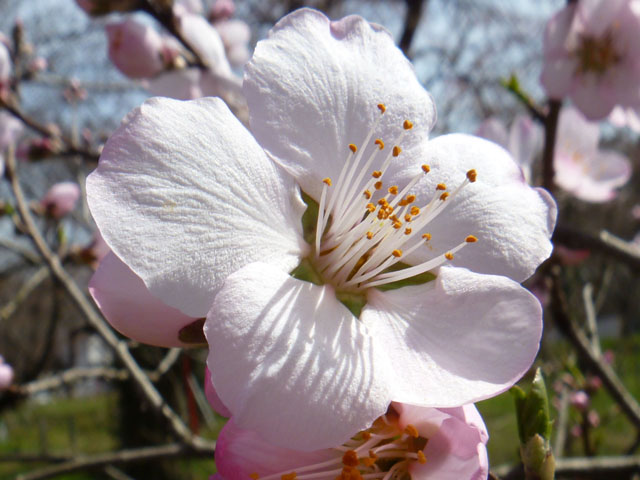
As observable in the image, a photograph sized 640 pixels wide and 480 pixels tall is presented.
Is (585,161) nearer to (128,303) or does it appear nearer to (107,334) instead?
(107,334)

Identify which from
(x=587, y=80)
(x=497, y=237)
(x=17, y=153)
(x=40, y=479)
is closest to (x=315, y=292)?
(x=497, y=237)

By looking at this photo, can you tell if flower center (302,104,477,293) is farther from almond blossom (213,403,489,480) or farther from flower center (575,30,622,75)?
flower center (575,30,622,75)

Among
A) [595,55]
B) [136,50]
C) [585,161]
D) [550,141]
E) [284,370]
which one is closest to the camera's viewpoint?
[284,370]

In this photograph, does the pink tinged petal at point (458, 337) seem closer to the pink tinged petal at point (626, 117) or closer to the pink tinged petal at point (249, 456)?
the pink tinged petal at point (249, 456)

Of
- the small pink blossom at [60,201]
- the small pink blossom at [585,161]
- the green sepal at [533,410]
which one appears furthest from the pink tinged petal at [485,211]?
the small pink blossom at [60,201]

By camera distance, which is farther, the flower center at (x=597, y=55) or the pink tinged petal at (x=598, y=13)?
the flower center at (x=597, y=55)

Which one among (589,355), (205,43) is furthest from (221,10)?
(589,355)

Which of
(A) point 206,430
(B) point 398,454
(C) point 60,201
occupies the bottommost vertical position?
(A) point 206,430
